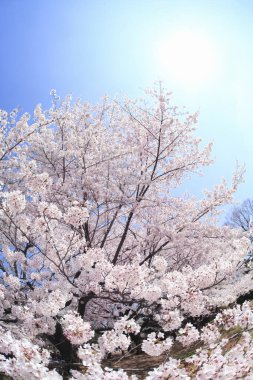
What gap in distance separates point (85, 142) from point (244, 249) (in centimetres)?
501

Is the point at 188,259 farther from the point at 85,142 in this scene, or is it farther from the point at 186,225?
the point at 85,142

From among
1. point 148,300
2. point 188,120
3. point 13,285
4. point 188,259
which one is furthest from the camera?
point 188,259

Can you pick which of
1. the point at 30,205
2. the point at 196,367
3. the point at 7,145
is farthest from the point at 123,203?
the point at 196,367

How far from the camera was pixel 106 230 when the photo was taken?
9.77 m

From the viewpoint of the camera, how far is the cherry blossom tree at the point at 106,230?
6.15m

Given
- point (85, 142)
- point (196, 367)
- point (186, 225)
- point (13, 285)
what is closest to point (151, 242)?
point (186, 225)

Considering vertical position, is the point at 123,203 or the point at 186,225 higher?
the point at 123,203

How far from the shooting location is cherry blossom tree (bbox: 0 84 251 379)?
6.15 m

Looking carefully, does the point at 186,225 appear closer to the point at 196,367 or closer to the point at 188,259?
the point at 188,259

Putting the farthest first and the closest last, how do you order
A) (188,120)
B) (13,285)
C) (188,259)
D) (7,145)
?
1. (188,259)
2. (188,120)
3. (7,145)
4. (13,285)

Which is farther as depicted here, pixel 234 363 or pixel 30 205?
pixel 30 205

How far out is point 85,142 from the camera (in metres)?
8.86

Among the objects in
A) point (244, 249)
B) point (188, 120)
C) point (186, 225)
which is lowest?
point (244, 249)

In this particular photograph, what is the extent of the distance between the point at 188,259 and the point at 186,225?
8.99 ft
